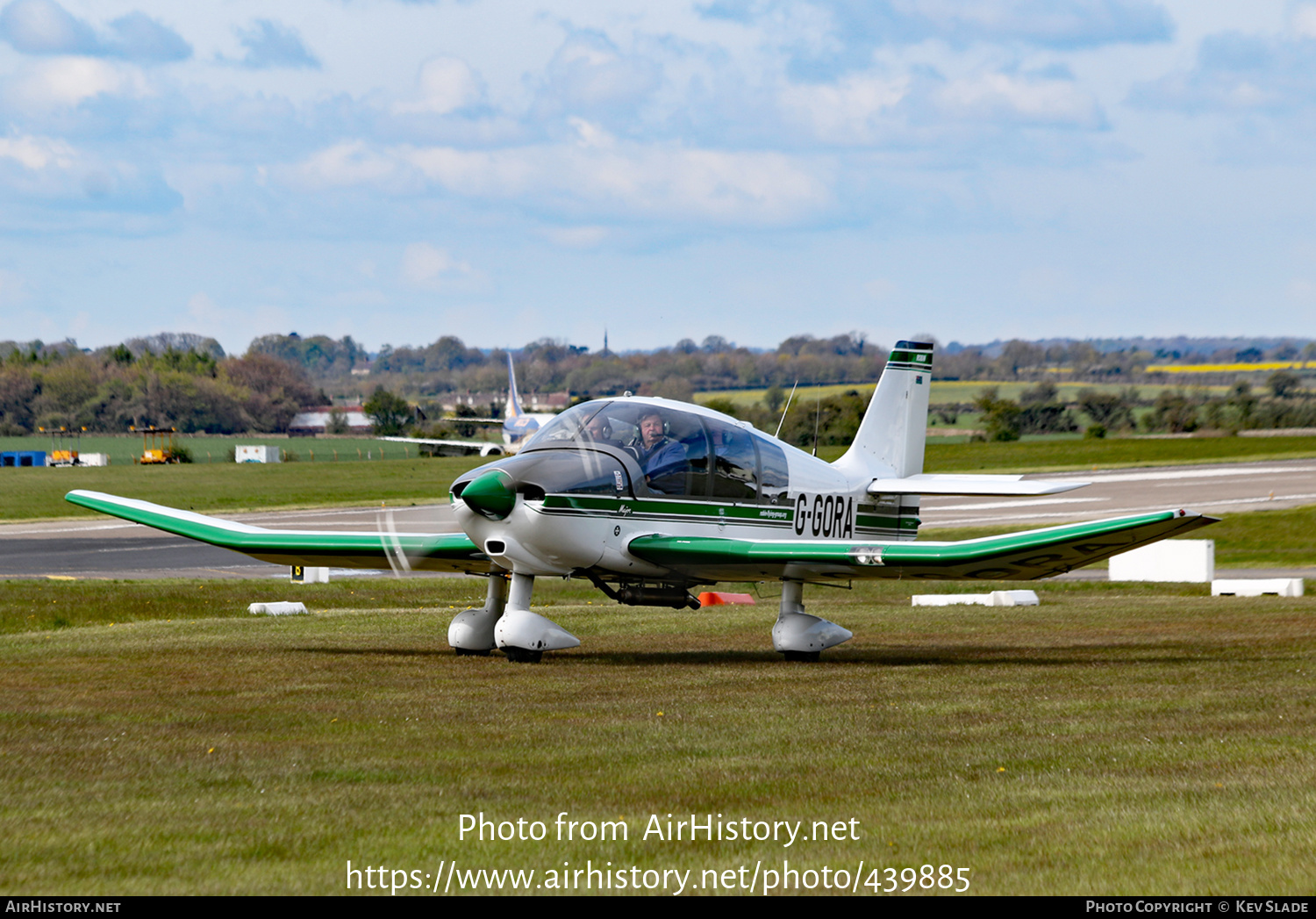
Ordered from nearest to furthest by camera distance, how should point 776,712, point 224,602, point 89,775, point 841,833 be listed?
point 841,833
point 89,775
point 776,712
point 224,602

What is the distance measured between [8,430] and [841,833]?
162m

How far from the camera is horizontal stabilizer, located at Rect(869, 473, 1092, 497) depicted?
1666 cm

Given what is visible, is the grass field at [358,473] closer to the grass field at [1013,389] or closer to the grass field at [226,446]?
the grass field at [1013,389]

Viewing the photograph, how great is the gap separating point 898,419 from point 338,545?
7.95 meters

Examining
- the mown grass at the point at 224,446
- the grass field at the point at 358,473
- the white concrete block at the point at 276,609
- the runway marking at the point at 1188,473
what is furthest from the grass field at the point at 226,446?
the white concrete block at the point at 276,609

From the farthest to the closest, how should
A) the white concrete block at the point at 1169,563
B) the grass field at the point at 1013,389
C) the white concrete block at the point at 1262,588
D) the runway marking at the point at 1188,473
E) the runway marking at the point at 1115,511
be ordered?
the grass field at the point at 1013,389
the runway marking at the point at 1188,473
the runway marking at the point at 1115,511
the white concrete block at the point at 1169,563
the white concrete block at the point at 1262,588

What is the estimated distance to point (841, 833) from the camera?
22.6ft

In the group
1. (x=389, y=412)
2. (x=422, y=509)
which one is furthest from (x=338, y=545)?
(x=389, y=412)

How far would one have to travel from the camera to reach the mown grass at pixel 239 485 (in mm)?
62188

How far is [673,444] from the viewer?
15125mm

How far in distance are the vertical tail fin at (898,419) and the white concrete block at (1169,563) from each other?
462 inches

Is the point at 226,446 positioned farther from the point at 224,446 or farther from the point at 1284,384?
the point at 1284,384
